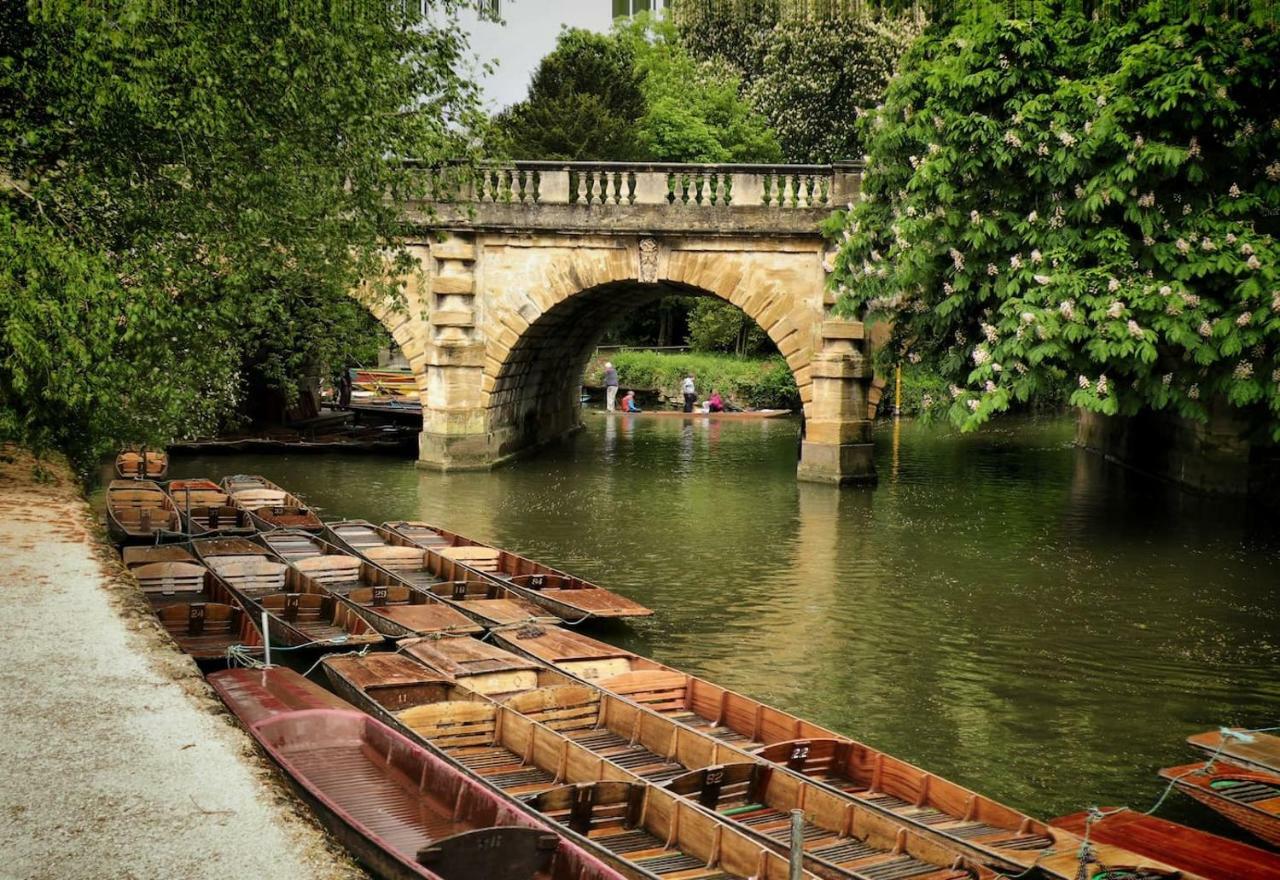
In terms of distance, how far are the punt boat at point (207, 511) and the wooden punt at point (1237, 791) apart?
972cm

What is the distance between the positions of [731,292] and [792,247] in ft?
3.59

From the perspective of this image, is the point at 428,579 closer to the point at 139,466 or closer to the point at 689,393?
the point at 139,466

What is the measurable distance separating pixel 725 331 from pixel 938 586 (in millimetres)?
24659

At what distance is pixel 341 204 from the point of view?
12414 mm

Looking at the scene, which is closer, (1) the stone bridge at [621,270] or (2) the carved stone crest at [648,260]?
(1) the stone bridge at [621,270]

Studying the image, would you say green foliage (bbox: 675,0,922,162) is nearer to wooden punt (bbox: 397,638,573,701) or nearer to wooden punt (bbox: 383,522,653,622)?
wooden punt (bbox: 383,522,653,622)

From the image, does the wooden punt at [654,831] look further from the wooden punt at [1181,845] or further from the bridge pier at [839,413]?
the bridge pier at [839,413]

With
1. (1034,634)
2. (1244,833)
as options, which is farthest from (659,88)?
(1244,833)

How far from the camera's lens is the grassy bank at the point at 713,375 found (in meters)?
34.3

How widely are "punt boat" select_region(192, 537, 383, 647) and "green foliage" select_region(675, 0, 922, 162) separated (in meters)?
25.7

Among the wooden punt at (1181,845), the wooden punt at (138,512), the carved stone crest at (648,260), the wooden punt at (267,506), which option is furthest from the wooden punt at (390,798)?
the carved stone crest at (648,260)

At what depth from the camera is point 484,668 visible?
30.8 feet

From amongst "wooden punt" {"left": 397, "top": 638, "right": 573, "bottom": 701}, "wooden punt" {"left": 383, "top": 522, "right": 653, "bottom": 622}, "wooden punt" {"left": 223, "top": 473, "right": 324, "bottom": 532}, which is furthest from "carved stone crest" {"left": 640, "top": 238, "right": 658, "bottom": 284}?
"wooden punt" {"left": 397, "top": 638, "right": 573, "bottom": 701}

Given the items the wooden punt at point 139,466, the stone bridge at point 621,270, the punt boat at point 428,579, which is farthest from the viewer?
the stone bridge at point 621,270
